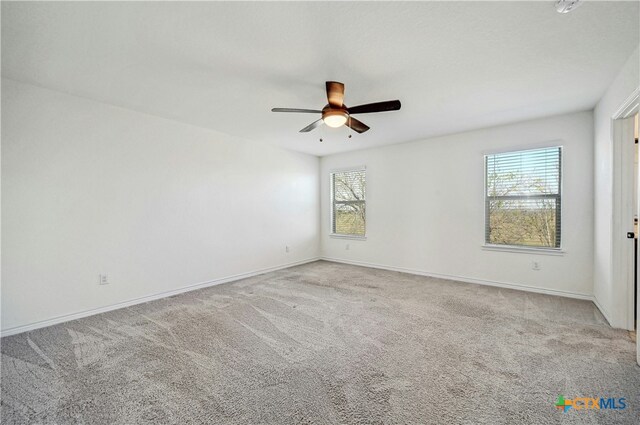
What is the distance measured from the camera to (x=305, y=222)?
19.5 ft

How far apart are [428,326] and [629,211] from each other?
220cm

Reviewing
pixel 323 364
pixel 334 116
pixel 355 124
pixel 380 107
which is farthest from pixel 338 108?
pixel 323 364

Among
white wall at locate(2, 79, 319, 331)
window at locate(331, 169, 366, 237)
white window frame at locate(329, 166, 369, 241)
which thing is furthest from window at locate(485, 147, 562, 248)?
white wall at locate(2, 79, 319, 331)

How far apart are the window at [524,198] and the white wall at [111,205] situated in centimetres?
382

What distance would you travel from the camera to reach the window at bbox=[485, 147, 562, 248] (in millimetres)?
3730

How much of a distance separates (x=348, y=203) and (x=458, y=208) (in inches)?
87.7

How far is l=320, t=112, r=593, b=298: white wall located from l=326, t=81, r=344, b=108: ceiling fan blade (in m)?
2.79

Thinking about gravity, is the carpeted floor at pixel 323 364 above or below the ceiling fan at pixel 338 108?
below

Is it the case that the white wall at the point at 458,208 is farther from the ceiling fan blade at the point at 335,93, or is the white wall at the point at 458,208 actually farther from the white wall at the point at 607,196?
the ceiling fan blade at the point at 335,93

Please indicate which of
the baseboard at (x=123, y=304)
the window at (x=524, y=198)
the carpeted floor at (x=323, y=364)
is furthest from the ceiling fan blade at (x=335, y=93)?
the baseboard at (x=123, y=304)

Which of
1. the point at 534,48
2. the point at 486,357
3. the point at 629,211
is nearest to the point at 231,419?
the point at 486,357

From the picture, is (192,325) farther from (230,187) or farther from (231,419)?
(230,187)

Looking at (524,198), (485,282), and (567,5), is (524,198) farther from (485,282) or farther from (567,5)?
(567,5)

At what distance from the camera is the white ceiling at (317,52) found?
1.75m
